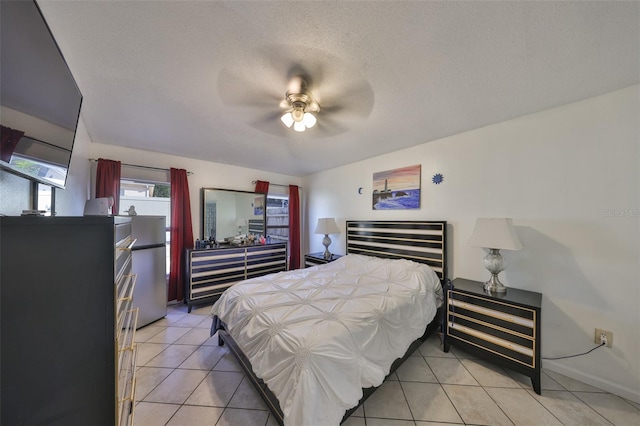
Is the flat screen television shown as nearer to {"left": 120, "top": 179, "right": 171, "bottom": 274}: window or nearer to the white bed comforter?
Answer: the white bed comforter

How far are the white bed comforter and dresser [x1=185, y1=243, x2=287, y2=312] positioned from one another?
1330 millimetres

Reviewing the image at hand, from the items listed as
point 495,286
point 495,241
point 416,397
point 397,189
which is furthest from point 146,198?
point 495,286

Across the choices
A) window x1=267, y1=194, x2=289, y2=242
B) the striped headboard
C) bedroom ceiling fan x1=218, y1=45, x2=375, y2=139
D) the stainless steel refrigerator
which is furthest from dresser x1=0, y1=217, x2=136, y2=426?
window x1=267, y1=194, x2=289, y2=242

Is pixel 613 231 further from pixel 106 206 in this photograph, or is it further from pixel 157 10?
pixel 106 206

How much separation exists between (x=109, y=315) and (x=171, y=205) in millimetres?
3042

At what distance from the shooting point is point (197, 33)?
1.25m

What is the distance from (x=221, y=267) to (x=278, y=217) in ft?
5.36

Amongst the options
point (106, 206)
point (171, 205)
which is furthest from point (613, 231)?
point (171, 205)

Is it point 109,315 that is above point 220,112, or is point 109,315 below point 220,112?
below

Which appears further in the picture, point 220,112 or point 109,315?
point 220,112

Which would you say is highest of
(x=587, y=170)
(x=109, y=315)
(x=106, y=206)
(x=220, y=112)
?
(x=220, y=112)

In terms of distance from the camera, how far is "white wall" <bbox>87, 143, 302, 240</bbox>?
10.0 feet

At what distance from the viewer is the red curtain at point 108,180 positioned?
2828mm

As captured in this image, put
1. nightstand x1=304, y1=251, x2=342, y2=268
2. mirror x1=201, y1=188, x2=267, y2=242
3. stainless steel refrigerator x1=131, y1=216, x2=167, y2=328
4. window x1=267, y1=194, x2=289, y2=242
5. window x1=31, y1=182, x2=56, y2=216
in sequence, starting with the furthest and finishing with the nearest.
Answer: window x1=267, y1=194, x2=289, y2=242 → mirror x1=201, y1=188, x2=267, y2=242 → nightstand x1=304, y1=251, x2=342, y2=268 → stainless steel refrigerator x1=131, y1=216, x2=167, y2=328 → window x1=31, y1=182, x2=56, y2=216
